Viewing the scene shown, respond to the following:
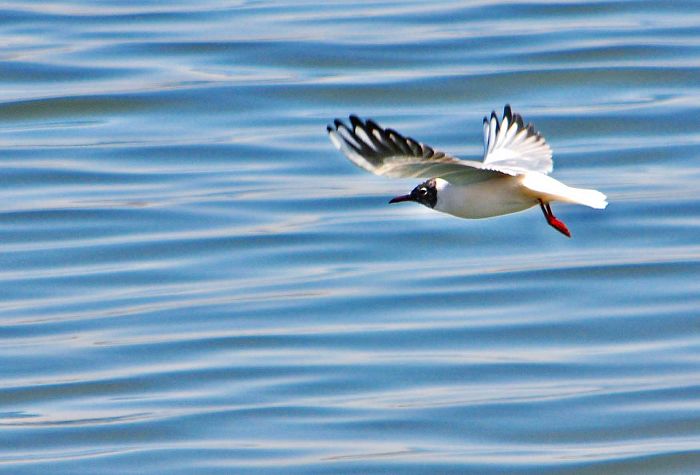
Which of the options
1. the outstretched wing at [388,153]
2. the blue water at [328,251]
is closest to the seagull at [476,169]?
the outstretched wing at [388,153]

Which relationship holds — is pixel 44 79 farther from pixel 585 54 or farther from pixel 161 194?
pixel 585 54

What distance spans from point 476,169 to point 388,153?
0.72 meters

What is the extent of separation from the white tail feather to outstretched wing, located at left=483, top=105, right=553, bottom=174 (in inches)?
17.2

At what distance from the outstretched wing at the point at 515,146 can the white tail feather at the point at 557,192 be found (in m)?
0.44

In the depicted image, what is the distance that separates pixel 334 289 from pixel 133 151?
348 centimetres

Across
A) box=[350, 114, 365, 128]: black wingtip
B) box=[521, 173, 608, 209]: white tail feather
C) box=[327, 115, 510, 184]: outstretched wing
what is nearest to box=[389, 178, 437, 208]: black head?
box=[521, 173, 608, 209]: white tail feather

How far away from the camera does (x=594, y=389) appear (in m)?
11.1

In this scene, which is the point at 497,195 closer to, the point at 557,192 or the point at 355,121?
the point at 557,192

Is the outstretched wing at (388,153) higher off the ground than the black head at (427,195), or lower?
higher

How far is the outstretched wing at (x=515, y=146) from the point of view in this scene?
9.18m

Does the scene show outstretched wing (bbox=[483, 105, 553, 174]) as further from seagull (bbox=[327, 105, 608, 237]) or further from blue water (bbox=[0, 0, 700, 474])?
blue water (bbox=[0, 0, 700, 474])

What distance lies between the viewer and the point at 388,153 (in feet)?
24.3

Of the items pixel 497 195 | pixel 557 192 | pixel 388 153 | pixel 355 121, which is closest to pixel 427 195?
pixel 497 195

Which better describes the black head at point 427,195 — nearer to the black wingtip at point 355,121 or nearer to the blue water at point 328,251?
the black wingtip at point 355,121
